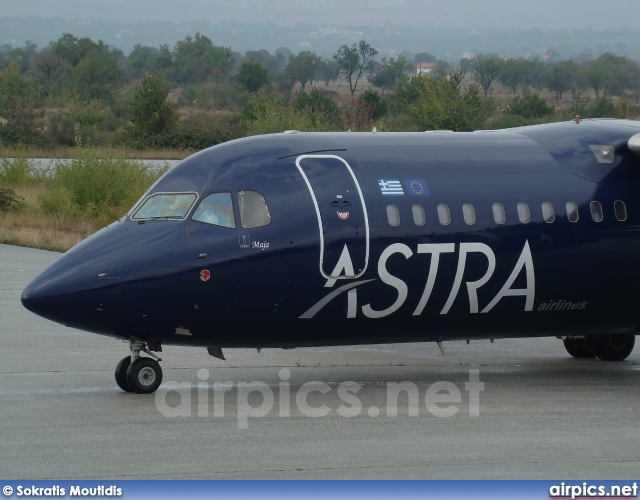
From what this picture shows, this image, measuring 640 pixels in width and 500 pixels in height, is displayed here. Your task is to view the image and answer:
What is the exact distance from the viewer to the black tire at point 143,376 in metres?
14.4

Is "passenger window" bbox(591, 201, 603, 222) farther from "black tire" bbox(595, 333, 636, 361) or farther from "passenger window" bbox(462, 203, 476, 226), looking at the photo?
"black tire" bbox(595, 333, 636, 361)

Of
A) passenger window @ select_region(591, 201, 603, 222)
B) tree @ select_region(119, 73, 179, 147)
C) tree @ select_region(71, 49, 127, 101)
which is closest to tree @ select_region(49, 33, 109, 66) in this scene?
tree @ select_region(71, 49, 127, 101)

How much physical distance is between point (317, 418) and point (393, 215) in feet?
9.89

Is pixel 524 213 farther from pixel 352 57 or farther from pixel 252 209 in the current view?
pixel 352 57

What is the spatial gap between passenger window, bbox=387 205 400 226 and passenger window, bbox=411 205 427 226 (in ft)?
0.80

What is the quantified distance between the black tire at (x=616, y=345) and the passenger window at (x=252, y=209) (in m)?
6.73

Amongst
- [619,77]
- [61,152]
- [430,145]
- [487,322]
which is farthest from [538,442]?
[619,77]

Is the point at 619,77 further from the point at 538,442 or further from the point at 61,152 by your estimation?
the point at 538,442

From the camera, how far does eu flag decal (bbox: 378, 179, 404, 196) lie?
14797mm

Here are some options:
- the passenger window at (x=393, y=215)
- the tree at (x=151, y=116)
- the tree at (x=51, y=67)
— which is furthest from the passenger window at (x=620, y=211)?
the tree at (x=51, y=67)

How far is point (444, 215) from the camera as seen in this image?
48.9 ft

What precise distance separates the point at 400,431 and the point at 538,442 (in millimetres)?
1574

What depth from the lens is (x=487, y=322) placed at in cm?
1521

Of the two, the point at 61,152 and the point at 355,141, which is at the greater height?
the point at 355,141
